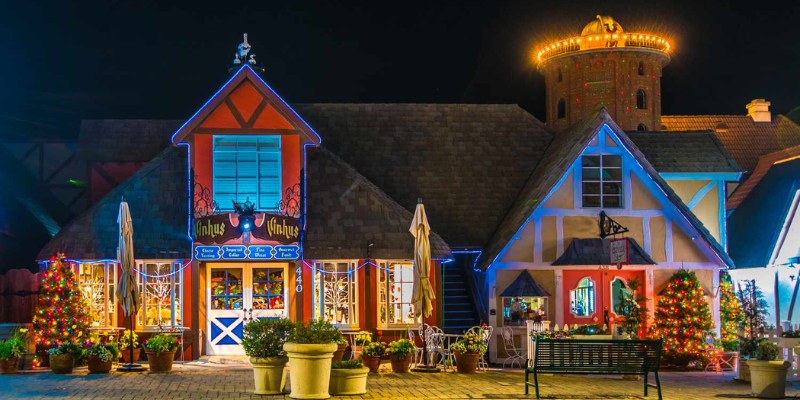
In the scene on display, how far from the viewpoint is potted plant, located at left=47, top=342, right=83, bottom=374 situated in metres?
22.5

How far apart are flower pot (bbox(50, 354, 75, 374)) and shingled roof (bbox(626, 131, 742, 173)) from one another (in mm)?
15086

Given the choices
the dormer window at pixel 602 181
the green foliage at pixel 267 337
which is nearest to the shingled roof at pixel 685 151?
the dormer window at pixel 602 181

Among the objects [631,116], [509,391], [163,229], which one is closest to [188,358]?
[163,229]

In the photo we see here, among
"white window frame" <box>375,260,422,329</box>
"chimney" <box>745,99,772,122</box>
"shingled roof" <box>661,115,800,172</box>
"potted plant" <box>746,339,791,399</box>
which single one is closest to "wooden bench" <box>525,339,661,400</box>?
"potted plant" <box>746,339,791,399</box>

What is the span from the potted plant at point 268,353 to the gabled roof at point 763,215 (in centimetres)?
1752

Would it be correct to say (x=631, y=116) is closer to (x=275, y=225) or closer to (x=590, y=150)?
(x=590, y=150)

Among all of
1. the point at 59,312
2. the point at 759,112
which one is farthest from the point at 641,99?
the point at 59,312

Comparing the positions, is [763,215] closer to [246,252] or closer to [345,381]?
[246,252]

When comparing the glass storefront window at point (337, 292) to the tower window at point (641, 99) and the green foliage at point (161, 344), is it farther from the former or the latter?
the tower window at point (641, 99)

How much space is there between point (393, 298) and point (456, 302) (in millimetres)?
3157

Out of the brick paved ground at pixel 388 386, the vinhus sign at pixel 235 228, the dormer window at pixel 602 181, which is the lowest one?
the brick paved ground at pixel 388 386

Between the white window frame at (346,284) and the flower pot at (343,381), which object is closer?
the flower pot at (343,381)

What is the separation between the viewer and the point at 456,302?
2945 cm

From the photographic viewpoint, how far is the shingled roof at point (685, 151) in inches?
1177
